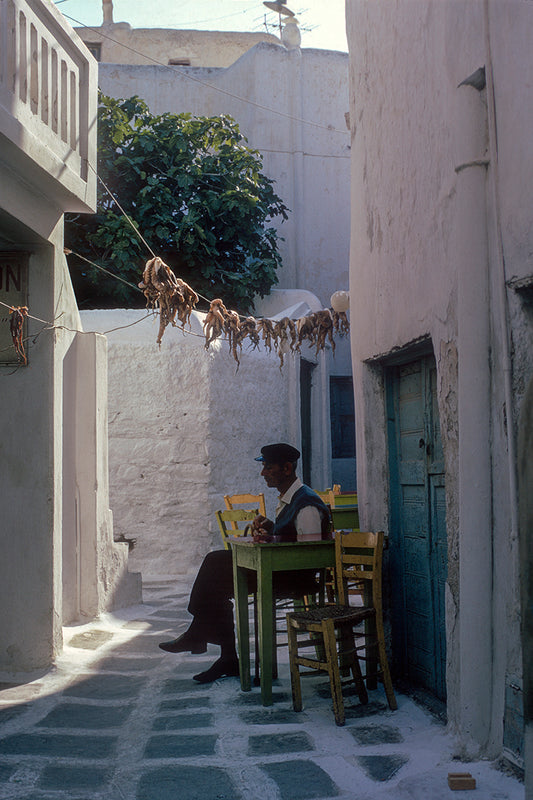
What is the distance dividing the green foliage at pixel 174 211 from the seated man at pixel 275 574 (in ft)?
27.5

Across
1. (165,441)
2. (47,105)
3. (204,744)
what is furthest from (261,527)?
(165,441)

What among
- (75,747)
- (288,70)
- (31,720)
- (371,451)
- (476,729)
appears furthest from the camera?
(288,70)

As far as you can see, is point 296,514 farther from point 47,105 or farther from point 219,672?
point 47,105

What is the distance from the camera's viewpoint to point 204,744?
13.7 feet

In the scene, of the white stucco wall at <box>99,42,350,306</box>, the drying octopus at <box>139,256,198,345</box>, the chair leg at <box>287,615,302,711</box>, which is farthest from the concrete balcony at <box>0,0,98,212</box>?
the white stucco wall at <box>99,42,350,306</box>

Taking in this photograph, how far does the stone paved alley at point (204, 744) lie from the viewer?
139 inches

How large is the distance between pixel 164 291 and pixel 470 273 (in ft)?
12.0

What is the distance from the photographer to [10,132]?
16.2 ft

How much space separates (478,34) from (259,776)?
3.43 m

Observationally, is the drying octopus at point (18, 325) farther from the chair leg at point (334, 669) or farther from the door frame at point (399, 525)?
the chair leg at point (334, 669)

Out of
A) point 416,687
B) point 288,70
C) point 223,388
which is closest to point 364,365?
point 416,687

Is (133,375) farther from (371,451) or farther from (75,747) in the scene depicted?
(75,747)

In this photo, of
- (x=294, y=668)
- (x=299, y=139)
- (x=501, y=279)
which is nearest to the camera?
(x=501, y=279)

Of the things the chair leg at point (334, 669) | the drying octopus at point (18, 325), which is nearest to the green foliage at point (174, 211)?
the drying octopus at point (18, 325)
